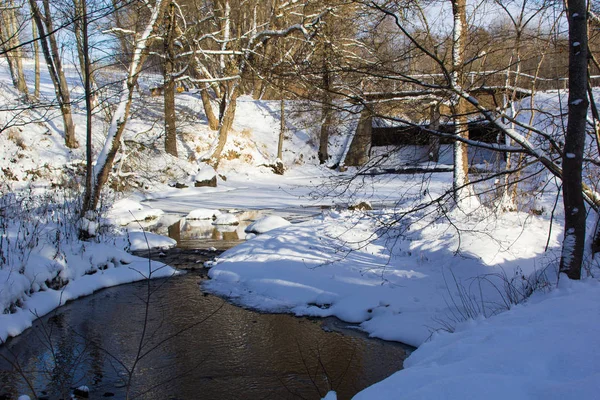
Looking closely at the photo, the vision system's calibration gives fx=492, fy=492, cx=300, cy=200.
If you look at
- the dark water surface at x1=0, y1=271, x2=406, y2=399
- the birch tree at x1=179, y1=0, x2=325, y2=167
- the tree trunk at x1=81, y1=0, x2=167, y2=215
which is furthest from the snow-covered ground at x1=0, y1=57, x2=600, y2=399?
the birch tree at x1=179, y1=0, x2=325, y2=167

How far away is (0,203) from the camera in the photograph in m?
10.5

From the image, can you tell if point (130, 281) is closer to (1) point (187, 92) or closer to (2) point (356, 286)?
(2) point (356, 286)

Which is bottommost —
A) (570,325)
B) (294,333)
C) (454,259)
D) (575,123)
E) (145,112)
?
(294,333)

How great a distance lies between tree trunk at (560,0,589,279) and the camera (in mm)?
4570

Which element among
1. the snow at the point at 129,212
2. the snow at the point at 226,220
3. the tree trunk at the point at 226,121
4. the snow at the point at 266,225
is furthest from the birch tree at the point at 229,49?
the snow at the point at 266,225

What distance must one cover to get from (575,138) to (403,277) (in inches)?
163

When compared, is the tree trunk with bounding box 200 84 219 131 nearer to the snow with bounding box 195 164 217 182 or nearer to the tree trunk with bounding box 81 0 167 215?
the snow with bounding box 195 164 217 182

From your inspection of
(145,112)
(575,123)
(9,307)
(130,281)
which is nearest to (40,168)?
(145,112)

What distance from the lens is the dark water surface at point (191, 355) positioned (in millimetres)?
4816

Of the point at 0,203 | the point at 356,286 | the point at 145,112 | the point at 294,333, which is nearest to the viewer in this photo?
the point at 294,333

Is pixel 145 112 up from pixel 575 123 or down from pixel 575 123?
up

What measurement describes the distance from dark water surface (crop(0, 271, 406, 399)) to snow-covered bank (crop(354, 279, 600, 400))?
1.18 m

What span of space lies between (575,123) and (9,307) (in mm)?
7077

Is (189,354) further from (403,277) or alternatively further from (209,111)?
(209,111)
